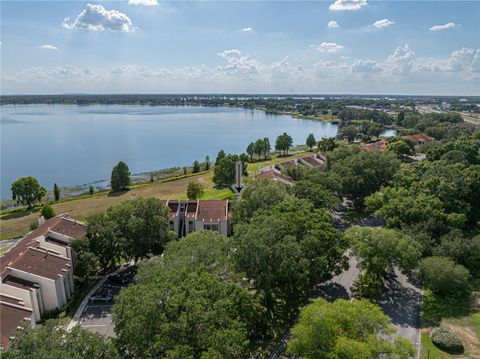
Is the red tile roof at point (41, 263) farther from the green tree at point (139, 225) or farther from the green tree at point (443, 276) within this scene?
the green tree at point (443, 276)

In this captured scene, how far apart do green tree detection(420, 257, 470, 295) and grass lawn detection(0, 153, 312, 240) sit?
3293 cm

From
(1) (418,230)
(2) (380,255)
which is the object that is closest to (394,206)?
(1) (418,230)

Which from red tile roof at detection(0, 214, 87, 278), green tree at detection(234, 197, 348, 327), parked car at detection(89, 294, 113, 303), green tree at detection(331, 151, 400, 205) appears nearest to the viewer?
green tree at detection(234, 197, 348, 327)

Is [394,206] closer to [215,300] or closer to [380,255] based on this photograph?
[380,255]

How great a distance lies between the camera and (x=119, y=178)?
6550cm

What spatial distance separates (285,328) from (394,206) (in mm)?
19145

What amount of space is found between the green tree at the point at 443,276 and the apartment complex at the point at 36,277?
30469mm

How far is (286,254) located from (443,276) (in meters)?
14.5

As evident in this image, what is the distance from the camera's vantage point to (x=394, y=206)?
3672cm

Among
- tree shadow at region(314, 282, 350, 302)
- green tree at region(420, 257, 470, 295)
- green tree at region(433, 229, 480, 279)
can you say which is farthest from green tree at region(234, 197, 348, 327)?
green tree at region(433, 229, 480, 279)

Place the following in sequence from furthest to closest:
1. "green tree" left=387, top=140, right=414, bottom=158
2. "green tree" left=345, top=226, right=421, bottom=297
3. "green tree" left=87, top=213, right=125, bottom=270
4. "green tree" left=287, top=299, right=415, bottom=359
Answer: "green tree" left=387, top=140, right=414, bottom=158, "green tree" left=87, top=213, right=125, bottom=270, "green tree" left=345, top=226, right=421, bottom=297, "green tree" left=287, top=299, right=415, bottom=359

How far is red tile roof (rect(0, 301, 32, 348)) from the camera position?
21.3 metres

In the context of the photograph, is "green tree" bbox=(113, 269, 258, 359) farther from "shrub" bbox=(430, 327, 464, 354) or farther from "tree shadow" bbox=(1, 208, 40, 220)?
"tree shadow" bbox=(1, 208, 40, 220)

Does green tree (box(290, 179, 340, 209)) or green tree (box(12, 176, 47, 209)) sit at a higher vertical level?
green tree (box(290, 179, 340, 209))
